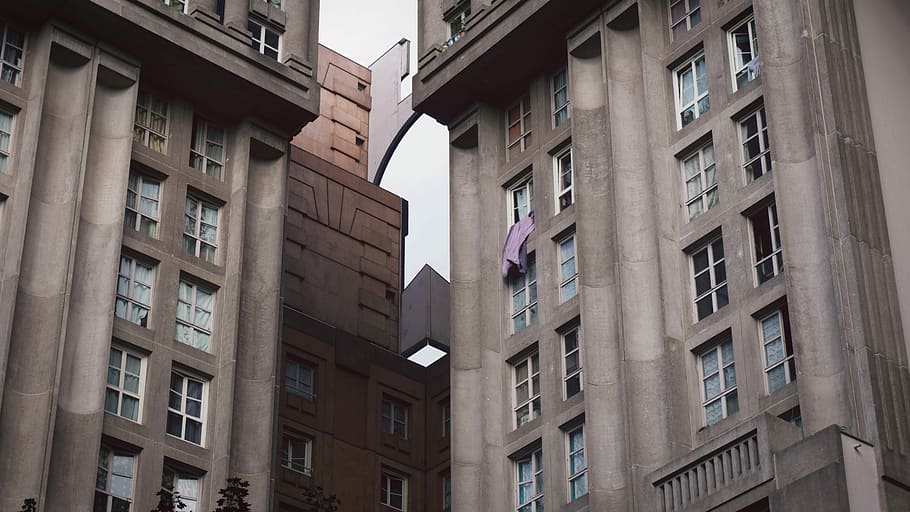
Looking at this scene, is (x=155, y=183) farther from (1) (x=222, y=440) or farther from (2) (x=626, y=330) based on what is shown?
(2) (x=626, y=330)

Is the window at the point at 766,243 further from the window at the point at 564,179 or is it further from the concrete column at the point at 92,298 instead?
the concrete column at the point at 92,298

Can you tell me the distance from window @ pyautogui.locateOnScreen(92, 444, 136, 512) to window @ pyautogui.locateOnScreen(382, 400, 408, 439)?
22.9 meters

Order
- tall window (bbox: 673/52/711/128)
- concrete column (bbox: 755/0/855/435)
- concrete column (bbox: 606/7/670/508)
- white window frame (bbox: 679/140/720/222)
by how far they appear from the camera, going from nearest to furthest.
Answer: concrete column (bbox: 755/0/855/435)
concrete column (bbox: 606/7/670/508)
white window frame (bbox: 679/140/720/222)
tall window (bbox: 673/52/711/128)

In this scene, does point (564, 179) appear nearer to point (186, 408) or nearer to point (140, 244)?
point (140, 244)

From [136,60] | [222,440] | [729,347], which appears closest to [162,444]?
[222,440]

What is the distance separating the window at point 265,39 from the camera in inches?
2827

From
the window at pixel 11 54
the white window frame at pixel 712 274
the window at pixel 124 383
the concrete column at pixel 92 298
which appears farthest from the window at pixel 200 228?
the white window frame at pixel 712 274

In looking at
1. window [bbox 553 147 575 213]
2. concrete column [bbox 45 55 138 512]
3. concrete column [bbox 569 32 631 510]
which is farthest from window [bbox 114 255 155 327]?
concrete column [bbox 569 32 631 510]

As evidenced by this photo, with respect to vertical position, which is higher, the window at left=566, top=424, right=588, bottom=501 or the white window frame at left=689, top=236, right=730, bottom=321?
the white window frame at left=689, top=236, right=730, bottom=321

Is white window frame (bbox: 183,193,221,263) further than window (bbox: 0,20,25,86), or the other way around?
→ white window frame (bbox: 183,193,221,263)

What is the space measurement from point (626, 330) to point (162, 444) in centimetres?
1626

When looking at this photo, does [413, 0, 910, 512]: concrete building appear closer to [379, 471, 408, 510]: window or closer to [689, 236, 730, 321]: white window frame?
[689, 236, 730, 321]: white window frame

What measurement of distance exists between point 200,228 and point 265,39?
30.7ft

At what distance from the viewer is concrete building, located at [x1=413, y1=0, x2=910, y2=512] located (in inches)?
1956
